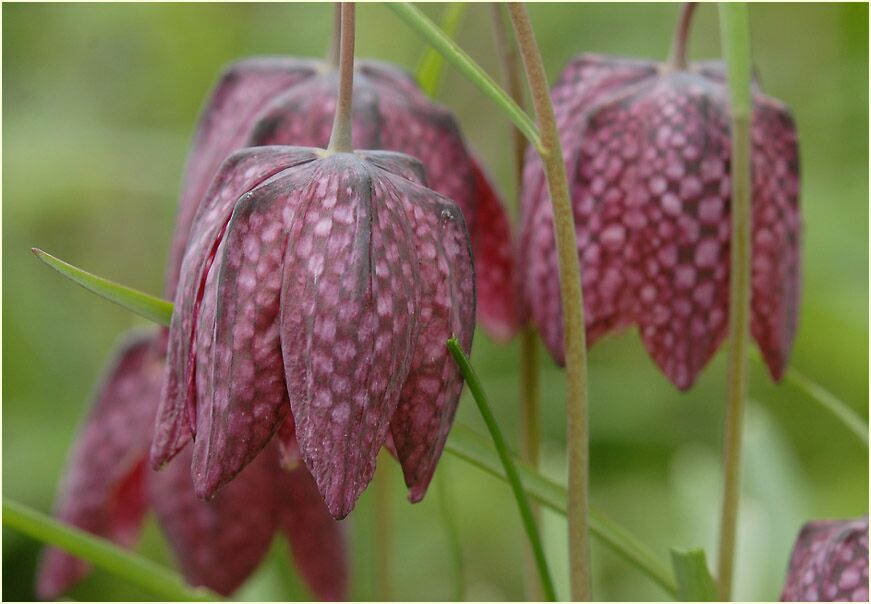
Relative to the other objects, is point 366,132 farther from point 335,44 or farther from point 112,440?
point 112,440

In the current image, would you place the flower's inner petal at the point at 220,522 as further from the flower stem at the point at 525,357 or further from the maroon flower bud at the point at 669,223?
the maroon flower bud at the point at 669,223

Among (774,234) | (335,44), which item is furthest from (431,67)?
(774,234)

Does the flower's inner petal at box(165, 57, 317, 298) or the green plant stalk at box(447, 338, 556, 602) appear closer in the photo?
the green plant stalk at box(447, 338, 556, 602)

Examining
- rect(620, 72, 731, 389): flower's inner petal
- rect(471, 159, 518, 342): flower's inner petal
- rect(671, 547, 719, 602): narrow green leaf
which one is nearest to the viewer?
rect(671, 547, 719, 602): narrow green leaf

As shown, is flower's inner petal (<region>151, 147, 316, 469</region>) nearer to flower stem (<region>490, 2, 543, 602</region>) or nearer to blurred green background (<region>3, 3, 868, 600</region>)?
flower stem (<region>490, 2, 543, 602</region>)

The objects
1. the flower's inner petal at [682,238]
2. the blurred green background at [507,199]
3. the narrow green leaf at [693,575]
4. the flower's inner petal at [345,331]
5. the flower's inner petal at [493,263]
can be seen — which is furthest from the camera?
the blurred green background at [507,199]

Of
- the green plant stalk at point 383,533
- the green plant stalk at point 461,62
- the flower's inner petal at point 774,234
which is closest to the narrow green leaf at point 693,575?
the flower's inner petal at point 774,234

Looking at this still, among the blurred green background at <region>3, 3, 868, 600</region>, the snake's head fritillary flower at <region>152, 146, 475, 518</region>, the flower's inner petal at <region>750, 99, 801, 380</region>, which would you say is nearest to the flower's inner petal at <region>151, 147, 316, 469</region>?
the snake's head fritillary flower at <region>152, 146, 475, 518</region>
